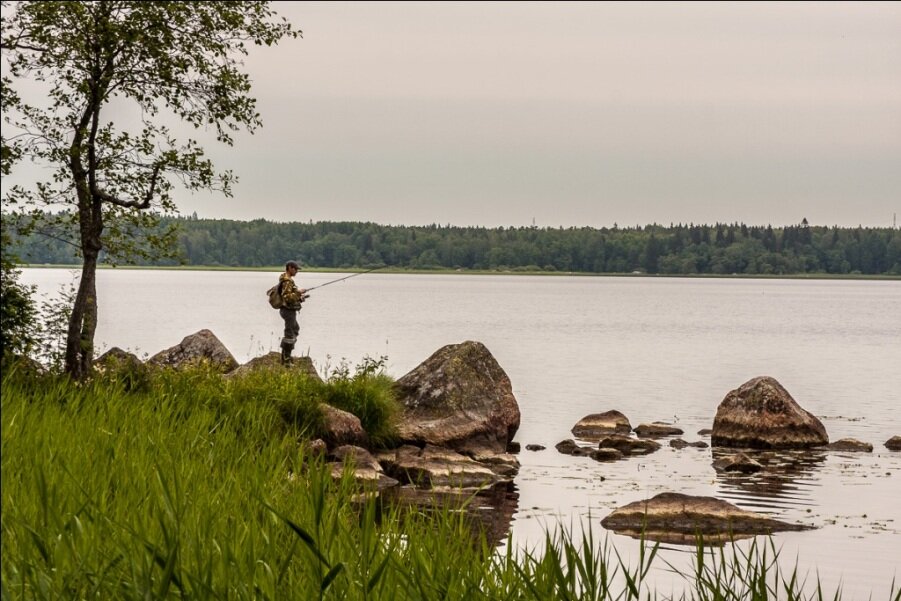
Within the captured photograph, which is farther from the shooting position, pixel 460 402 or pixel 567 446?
pixel 567 446

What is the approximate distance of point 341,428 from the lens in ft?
63.9

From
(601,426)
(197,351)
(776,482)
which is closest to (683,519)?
(776,482)

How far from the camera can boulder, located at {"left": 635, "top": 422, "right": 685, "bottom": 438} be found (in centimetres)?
2910

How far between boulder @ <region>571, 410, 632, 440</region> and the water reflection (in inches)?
183

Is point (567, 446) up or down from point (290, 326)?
down

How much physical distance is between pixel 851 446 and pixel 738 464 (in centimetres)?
482

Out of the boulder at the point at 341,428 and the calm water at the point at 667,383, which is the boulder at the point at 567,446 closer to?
the calm water at the point at 667,383

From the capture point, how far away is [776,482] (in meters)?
20.7

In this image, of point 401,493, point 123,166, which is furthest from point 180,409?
point 123,166

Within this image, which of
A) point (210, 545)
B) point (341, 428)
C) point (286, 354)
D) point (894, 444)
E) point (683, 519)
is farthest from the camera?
point (894, 444)

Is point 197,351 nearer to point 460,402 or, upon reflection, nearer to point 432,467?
point 460,402

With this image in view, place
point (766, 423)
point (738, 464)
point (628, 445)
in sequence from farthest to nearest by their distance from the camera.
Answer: point (766, 423) → point (628, 445) → point (738, 464)

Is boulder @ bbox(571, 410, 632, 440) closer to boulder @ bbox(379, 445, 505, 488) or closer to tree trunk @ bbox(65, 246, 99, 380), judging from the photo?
boulder @ bbox(379, 445, 505, 488)

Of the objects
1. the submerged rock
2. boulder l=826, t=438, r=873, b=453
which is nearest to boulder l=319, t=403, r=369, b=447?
boulder l=826, t=438, r=873, b=453
